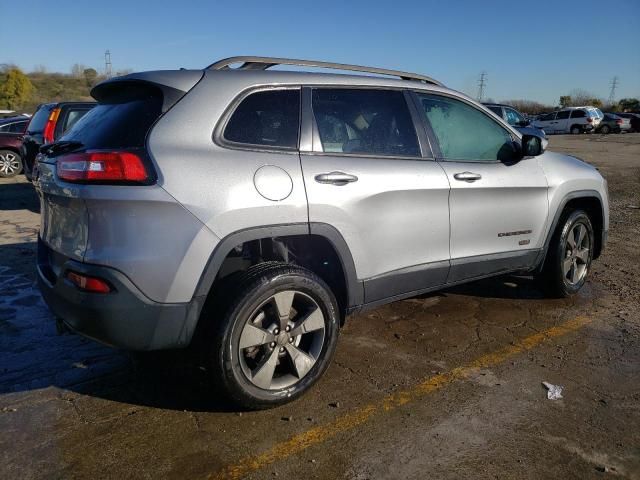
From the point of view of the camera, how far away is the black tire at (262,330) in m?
2.78

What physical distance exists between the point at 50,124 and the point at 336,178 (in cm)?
751

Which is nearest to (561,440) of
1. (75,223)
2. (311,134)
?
(311,134)

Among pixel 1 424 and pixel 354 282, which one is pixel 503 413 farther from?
pixel 1 424

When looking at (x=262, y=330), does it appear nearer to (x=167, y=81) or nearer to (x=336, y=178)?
(x=336, y=178)

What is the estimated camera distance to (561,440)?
275 cm

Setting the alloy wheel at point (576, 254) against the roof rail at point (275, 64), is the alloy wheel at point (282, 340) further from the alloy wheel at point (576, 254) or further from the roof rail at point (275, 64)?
the alloy wheel at point (576, 254)

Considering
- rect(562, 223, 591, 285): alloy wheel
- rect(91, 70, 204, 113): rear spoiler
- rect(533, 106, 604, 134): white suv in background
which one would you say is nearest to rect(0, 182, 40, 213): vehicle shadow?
rect(91, 70, 204, 113): rear spoiler

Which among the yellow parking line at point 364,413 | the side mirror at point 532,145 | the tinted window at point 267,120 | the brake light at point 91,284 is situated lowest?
the yellow parking line at point 364,413

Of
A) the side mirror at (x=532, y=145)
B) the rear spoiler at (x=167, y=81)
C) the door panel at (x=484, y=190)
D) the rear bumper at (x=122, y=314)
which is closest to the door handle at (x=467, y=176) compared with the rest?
the door panel at (x=484, y=190)

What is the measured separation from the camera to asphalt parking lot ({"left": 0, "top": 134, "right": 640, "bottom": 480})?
8.40 feet

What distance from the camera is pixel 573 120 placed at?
129 feet

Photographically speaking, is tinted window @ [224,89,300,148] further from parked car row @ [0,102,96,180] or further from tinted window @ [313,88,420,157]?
parked car row @ [0,102,96,180]

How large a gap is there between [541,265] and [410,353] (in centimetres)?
168

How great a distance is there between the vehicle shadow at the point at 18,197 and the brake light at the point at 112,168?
752 cm
